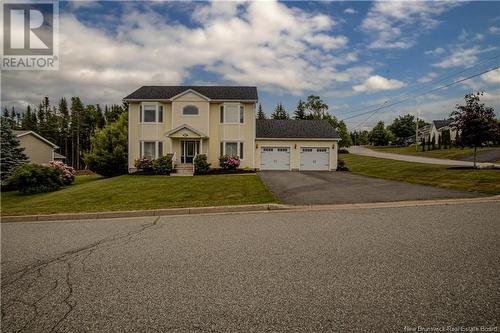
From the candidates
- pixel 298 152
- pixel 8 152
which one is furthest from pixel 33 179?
pixel 298 152

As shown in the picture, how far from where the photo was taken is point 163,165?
23.3 metres

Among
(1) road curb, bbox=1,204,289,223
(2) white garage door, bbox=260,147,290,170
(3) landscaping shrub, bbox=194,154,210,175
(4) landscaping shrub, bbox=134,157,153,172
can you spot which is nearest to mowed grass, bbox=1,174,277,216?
(1) road curb, bbox=1,204,289,223

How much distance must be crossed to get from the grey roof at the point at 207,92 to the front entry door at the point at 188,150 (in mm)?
4481

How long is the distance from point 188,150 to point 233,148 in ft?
13.3

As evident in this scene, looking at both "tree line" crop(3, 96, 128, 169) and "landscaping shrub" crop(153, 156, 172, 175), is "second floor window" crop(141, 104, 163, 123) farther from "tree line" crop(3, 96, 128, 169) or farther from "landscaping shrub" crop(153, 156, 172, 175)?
"tree line" crop(3, 96, 128, 169)

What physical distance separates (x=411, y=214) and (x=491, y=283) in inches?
170

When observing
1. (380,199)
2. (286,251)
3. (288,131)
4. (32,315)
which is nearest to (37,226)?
(32,315)

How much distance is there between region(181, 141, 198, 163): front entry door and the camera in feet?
83.0

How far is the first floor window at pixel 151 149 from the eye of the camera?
82.0ft

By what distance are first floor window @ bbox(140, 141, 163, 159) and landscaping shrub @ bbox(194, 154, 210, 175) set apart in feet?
12.6

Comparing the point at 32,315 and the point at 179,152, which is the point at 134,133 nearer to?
the point at 179,152

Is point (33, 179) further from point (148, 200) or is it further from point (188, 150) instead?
point (148, 200)

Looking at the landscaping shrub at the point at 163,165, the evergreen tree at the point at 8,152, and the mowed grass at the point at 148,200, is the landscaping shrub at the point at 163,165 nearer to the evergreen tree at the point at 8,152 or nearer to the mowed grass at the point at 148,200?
the mowed grass at the point at 148,200

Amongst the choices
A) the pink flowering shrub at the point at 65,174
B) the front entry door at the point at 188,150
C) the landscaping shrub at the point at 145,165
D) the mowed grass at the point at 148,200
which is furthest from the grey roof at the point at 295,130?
the pink flowering shrub at the point at 65,174
